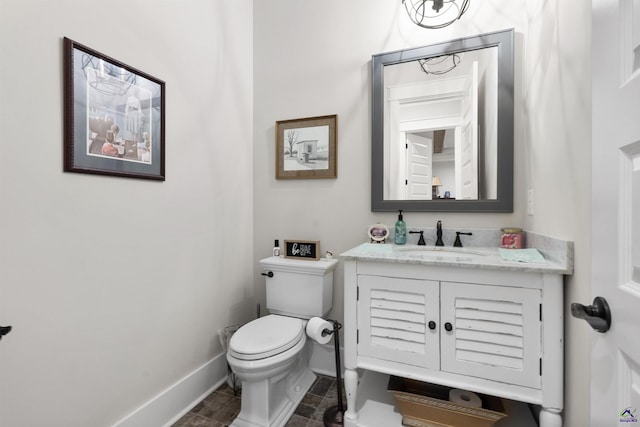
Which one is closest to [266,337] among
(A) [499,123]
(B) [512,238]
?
(B) [512,238]

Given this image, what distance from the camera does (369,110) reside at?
6.30ft

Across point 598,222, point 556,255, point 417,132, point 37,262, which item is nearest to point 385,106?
point 417,132

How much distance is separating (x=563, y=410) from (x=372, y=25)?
88.8 inches

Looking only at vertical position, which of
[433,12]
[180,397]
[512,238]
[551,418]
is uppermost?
[433,12]

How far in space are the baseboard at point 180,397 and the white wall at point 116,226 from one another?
0.04 metres

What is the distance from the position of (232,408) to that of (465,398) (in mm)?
1272

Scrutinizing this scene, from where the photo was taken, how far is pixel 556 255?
115 cm

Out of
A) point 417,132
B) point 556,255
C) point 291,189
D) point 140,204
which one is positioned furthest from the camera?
point 291,189

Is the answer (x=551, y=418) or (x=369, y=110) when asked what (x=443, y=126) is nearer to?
(x=369, y=110)

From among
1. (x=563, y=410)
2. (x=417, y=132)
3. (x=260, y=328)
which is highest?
(x=417, y=132)

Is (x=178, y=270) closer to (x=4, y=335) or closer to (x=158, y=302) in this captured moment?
(x=158, y=302)

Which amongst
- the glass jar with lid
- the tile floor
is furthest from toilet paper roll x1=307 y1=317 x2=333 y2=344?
the glass jar with lid

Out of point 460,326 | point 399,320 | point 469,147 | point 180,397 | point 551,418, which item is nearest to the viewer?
point 551,418

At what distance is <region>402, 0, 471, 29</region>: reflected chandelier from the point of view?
169cm
